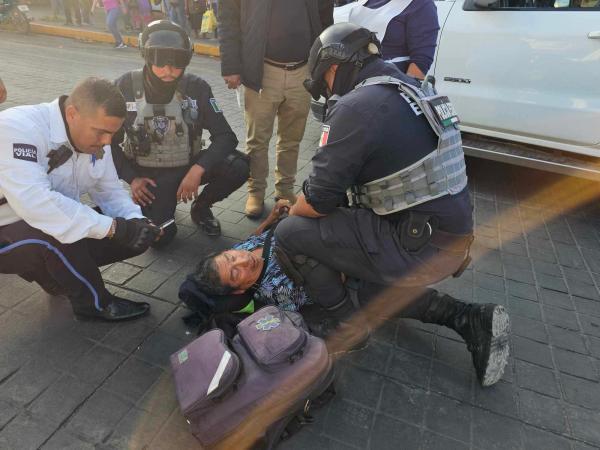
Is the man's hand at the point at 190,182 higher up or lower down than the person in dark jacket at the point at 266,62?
lower down

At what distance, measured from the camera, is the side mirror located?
11.7 feet

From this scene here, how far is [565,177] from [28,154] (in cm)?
501

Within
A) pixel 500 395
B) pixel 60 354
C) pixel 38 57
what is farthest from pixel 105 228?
pixel 38 57

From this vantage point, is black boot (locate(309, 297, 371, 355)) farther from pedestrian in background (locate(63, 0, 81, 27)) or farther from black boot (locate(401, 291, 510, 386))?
pedestrian in background (locate(63, 0, 81, 27))

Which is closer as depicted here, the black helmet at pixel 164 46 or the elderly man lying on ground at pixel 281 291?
the elderly man lying on ground at pixel 281 291

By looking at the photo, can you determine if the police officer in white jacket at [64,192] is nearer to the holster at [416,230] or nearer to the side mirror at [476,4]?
the holster at [416,230]

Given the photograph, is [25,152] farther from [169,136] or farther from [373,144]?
[373,144]

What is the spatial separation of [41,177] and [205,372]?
120 centimetres

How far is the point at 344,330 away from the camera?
231 centimetres

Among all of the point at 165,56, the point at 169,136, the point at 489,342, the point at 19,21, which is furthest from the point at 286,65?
the point at 19,21

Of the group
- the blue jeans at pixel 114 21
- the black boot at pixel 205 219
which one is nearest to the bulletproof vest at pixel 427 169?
the black boot at pixel 205 219

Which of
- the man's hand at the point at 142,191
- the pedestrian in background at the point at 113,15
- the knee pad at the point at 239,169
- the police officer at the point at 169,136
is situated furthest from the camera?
the pedestrian in background at the point at 113,15

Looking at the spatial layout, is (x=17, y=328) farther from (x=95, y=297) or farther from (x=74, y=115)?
(x=74, y=115)

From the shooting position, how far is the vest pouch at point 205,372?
66.0 inches
